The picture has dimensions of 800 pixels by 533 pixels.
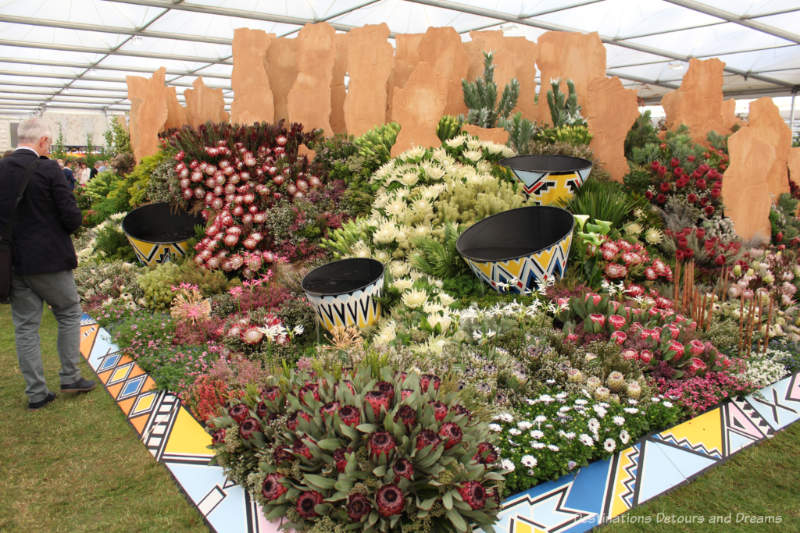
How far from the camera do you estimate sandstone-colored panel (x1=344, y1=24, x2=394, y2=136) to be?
21.4ft

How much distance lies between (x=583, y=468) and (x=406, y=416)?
101cm

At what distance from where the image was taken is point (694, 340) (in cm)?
311

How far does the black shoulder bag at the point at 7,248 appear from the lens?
311 cm

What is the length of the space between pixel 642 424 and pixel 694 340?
0.88 metres

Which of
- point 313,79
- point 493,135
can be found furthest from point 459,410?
point 313,79

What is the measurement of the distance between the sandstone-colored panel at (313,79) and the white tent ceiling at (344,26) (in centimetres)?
503

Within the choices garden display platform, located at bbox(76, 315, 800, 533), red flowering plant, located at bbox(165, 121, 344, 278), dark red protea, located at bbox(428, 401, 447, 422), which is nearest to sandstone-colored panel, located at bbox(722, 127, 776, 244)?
garden display platform, located at bbox(76, 315, 800, 533)

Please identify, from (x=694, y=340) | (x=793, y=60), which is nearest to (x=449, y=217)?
(x=694, y=340)

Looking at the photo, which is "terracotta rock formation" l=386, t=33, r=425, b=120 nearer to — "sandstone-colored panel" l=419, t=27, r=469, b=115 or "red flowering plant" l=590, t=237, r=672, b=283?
"sandstone-colored panel" l=419, t=27, r=469, b=115

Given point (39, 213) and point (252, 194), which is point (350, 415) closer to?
point (39, 213)

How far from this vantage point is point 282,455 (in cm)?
208

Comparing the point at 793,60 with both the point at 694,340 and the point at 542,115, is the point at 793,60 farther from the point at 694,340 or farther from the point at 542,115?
the point at 694,340

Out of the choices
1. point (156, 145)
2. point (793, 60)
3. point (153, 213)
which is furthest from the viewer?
point (793, 60)

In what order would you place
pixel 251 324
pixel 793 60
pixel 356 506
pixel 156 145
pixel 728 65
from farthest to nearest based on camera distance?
1. pixel 728 65
2. pixel 793 60
3. pixel 156 145
4. pixel 251 324
5. pixel 356 506
